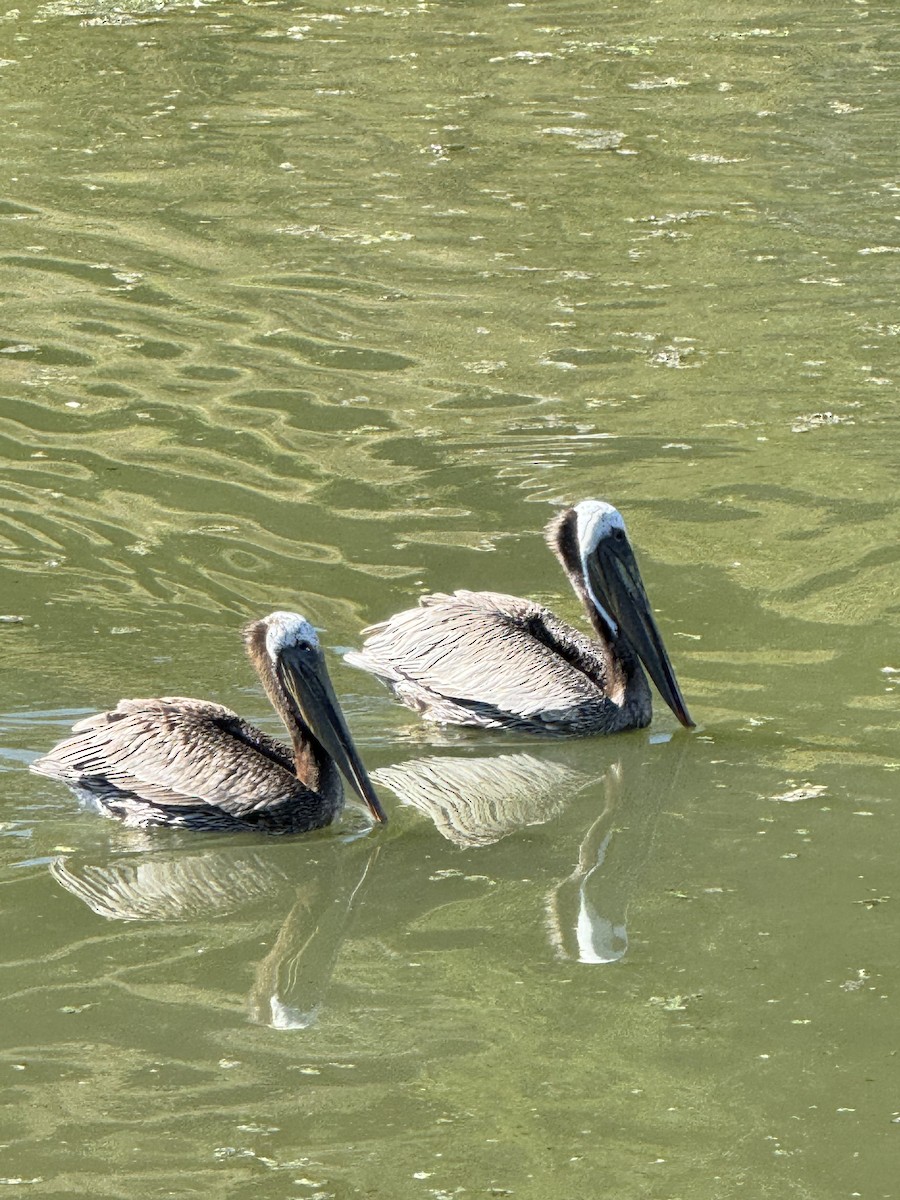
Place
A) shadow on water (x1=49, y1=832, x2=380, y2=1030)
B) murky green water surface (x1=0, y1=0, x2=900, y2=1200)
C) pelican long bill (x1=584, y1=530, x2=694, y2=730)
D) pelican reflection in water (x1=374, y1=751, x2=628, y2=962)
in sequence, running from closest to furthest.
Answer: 1. murky green water surface (x1=0, y1=0, x2=900, y2=1200)
2. shadow on water (x1=49, y1=832, x2=380, y2=1030)
3. pelican reflection in water (x1=374, y1=751, x2=628, y2=962)
4. pelican long bill (x1=584, y1=530, x2=694, y2=730)

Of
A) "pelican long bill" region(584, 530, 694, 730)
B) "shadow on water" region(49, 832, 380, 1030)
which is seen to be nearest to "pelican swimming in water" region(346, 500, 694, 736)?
"pelican long bill" region(584, 530, 694, 730)

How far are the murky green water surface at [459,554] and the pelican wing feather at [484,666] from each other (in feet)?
0.44

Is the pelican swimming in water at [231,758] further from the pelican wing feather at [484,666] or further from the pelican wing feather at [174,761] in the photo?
the pelican wing feather at [484,666]

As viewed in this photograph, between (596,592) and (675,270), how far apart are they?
4519mm

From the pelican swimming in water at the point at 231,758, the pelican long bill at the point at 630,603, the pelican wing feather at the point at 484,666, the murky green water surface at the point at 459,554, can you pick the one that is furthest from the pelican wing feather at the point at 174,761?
the pelican long bill at the point at 630,603

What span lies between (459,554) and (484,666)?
119 cm

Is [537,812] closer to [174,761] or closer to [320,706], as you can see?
[320,706]

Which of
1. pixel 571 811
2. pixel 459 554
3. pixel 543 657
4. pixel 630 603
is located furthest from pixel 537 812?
pixel 459 554

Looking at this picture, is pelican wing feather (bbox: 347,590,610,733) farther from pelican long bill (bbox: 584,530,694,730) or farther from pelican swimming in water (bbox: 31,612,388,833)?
pelican swimming in water (bbox: 31,612,388,833)

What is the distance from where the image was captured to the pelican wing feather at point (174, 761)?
596 cm

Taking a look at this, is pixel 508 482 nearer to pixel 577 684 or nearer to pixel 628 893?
pixel 577 684

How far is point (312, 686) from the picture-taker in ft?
20.0

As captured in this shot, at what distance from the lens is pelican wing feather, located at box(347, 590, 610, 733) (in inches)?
271

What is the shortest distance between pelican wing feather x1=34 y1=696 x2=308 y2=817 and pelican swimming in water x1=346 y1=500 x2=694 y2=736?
962 millimetres
